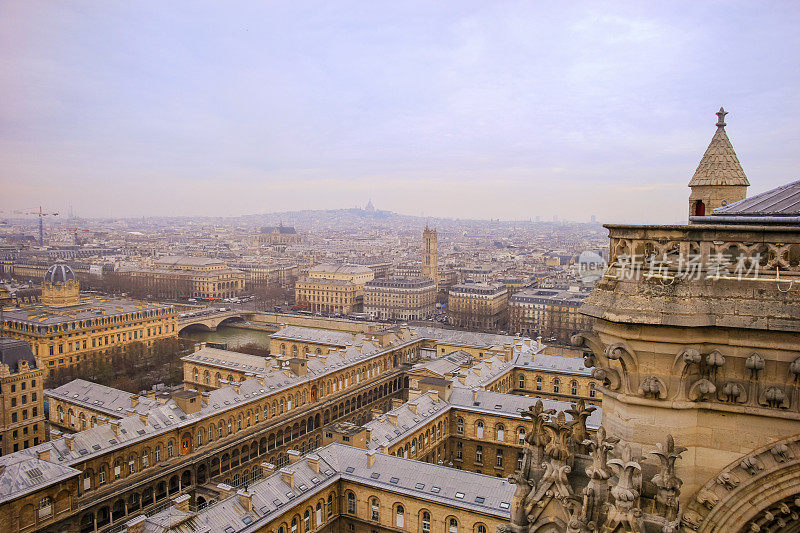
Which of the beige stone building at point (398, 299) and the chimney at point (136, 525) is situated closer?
the chimney at point (136, 525)

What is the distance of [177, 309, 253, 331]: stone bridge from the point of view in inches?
3309

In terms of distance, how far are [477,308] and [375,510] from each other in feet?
236

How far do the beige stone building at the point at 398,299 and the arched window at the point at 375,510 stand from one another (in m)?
78.3

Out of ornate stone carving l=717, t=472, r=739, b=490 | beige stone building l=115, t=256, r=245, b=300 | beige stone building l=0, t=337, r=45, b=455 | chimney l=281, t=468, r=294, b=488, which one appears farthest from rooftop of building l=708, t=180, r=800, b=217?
beige stone building l=115, t=256, r=245, b=300

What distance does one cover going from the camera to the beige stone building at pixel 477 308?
9569 centimetres

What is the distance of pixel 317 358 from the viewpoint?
4656 centimetres

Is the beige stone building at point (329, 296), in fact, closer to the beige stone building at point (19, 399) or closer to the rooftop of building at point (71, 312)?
the rooftop of building at point (71, 312)

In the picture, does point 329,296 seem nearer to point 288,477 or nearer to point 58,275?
point 58,275

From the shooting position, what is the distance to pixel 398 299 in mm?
106000

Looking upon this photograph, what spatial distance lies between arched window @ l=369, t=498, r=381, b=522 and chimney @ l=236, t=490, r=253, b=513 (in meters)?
6.13

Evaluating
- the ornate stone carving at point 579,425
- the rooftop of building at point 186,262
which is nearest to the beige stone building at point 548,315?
the ornate stone carving at point 579,425

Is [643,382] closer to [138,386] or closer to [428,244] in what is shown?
[138,386]

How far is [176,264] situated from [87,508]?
11489 cm

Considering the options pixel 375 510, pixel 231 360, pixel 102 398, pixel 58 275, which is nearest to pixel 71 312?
pixel 58 275
